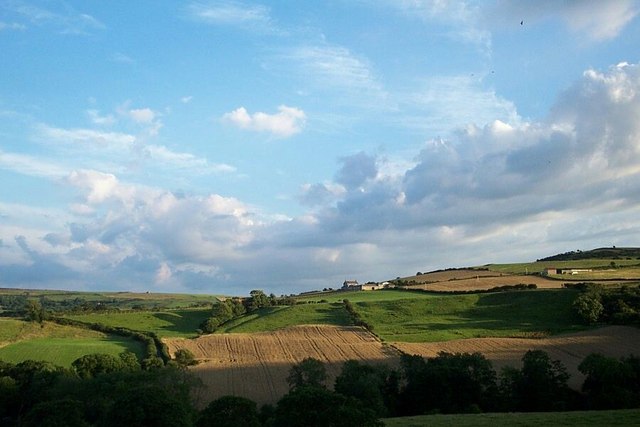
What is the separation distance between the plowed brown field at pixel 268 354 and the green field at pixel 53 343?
34.2 feet

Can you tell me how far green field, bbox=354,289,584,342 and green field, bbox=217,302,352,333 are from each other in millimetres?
5101


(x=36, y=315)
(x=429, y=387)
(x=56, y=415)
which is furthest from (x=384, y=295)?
(x=56, y=415)

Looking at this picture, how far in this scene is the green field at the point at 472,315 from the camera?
9700cm

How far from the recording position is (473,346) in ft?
287

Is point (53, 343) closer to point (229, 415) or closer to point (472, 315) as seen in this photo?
point (472, 315)

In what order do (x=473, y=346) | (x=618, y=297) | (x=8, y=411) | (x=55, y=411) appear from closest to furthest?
(x=55, y=411) < (x=8, y=411) < (x=473, y=346) < (x=618, y=297)

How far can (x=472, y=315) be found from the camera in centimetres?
11144

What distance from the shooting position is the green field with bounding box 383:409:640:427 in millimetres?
36156

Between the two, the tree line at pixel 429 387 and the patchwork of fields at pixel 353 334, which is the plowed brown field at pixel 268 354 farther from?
the tree line at pixel 429 387

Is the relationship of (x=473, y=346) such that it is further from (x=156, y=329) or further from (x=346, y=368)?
(x=156, y=329)

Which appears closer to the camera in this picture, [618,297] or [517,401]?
[517,401]

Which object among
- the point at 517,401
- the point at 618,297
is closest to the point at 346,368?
the point at 517,401

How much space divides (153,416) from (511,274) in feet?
437

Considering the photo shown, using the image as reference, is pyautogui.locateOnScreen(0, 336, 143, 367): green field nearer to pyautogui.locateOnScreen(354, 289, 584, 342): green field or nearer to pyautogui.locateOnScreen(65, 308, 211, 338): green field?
pyautogui.locateOnScreen(65, 308, 211, 338): green field
